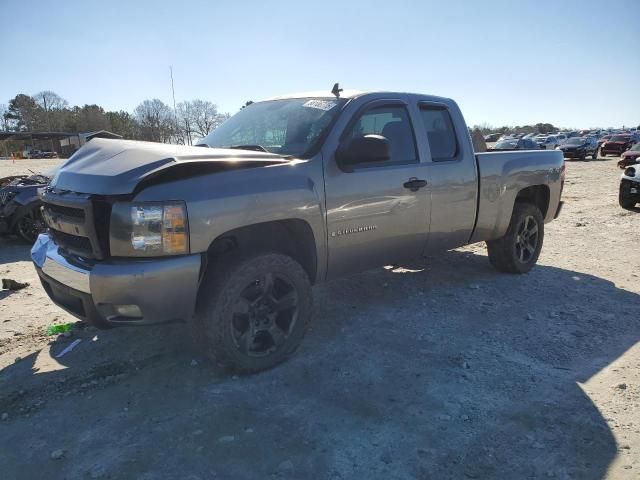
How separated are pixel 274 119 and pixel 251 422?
256 centimetres

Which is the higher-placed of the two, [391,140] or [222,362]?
[391,140]

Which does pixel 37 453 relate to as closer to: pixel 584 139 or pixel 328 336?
pixel 328 336

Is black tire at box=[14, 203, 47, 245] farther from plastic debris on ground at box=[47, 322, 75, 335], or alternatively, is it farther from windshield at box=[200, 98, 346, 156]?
windshield at box=[200, 98, 346, 156]

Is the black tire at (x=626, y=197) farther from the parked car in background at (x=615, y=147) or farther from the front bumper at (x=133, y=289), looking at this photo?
the parked car in background at (x=615, y=147)

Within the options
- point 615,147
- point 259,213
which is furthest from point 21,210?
point 615,147

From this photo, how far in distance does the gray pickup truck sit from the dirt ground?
0.51m

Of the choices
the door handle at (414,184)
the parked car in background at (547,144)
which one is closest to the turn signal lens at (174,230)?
the door handle at (414,184)

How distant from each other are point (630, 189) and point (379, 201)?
29.5ft

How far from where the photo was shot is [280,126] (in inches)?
160

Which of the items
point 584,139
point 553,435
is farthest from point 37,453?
point 584,139

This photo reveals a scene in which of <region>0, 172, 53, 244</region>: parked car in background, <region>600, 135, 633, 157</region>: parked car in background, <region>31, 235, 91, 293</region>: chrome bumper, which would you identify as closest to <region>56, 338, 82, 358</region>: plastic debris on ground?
<region>31, 235, 91, 293</region>: chrome bumper

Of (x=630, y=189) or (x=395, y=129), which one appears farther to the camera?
(x=630, y=189)

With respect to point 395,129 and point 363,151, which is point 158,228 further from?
point 395,129

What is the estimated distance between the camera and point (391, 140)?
423cm
